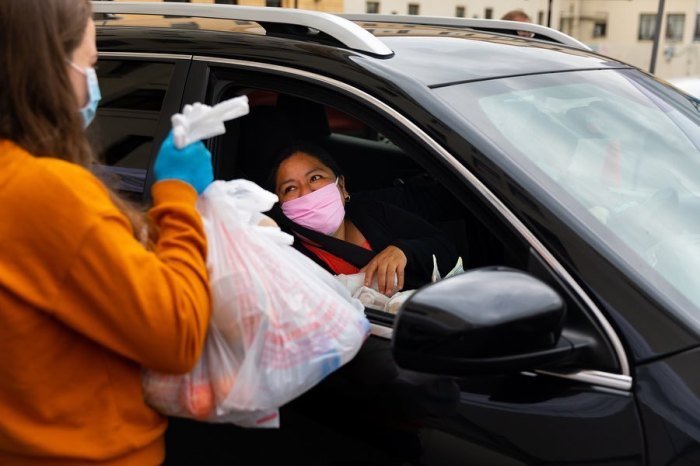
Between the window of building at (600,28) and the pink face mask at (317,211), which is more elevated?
the pink face mask at (317,211)

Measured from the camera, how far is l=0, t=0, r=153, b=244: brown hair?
4.76ft

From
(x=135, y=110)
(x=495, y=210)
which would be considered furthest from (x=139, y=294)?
(x=135, y=110)

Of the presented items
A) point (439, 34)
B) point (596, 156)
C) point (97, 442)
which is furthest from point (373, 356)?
point (439, 34)

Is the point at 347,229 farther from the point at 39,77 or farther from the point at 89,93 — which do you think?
the point at 39,77

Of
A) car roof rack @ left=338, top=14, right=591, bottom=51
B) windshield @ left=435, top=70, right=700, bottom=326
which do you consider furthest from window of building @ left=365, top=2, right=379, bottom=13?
windshield @ left=435, top=70, right=700, bottom=326

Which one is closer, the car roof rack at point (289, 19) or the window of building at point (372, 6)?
the car roof rack at point (289, 19)

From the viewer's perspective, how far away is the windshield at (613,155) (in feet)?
5.74

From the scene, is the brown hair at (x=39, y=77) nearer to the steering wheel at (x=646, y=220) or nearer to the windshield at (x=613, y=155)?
the windshield at (x=613, y=155)

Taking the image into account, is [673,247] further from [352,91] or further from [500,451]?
[352,91]

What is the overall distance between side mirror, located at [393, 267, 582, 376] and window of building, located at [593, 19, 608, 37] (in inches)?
1869

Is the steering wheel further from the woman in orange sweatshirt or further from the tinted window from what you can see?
the tinted window

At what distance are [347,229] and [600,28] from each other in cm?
4664

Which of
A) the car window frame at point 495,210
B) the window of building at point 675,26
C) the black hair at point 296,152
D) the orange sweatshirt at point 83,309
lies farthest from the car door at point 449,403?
the window of building at point 675,26

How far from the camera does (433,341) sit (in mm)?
1511
